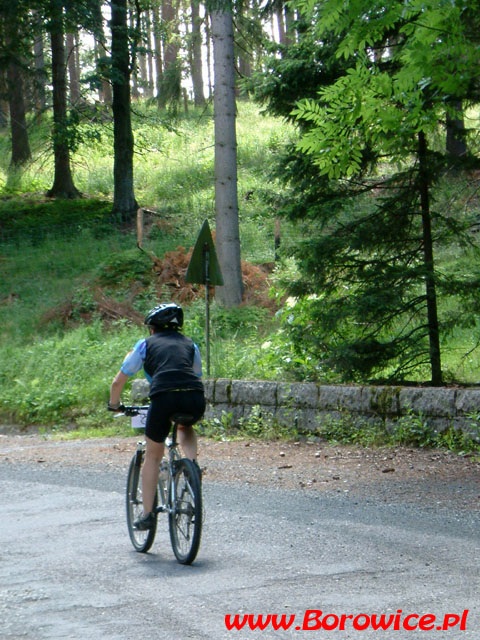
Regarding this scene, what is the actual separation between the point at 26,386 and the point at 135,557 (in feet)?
33.3

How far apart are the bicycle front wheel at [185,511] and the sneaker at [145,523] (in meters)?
0.19

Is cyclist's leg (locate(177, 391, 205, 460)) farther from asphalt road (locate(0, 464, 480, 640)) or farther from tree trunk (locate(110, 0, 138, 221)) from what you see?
tree trunk (locate(110, 0, 138, 221))

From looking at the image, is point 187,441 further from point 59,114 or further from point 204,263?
point 59,114

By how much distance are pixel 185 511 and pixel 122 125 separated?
22.7 metres

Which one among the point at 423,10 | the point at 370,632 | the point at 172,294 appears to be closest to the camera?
the point at 370,632

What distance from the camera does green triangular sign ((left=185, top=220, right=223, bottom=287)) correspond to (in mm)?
13183

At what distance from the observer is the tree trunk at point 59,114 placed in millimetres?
25047

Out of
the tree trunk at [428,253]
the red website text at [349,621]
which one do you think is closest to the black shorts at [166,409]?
the red website text at [349,621]

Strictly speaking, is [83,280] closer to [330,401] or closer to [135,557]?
[330,401]

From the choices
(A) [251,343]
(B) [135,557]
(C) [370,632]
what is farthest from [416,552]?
(A) [251,343]

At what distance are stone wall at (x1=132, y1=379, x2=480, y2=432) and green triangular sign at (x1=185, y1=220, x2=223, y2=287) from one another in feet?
5.75

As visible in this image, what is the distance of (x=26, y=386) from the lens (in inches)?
623

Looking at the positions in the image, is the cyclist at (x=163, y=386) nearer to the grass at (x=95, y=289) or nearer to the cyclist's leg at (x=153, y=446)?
the cyclist's leg at (x=153, y=446)

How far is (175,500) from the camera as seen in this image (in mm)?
6078
